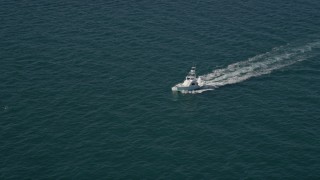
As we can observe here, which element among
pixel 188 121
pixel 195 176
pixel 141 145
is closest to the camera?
pixel 195 176

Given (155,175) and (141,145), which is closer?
(155,175)

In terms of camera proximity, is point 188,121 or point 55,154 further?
point 188,121

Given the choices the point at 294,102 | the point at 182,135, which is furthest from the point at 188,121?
the point at 294,102

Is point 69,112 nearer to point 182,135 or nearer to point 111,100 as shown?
point 111,100

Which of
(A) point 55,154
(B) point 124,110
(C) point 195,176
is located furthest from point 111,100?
(C) point 195,176

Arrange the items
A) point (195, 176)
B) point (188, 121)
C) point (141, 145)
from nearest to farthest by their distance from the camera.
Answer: point (195, 176) < point (141, 145) < point (188, 121)

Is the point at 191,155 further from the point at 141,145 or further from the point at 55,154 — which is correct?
the point at 55,154

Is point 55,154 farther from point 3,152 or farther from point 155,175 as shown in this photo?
point 155,175
